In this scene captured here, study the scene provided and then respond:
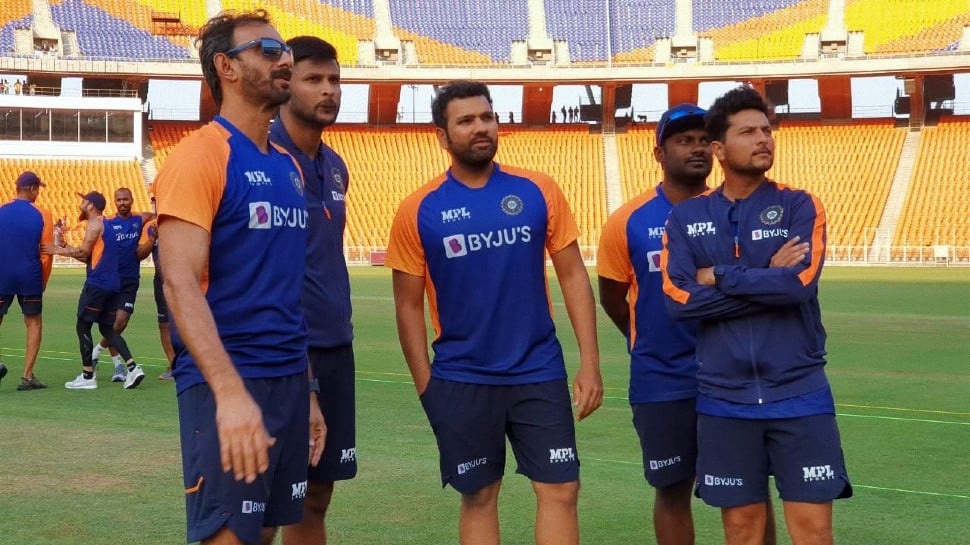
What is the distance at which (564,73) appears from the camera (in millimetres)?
58438

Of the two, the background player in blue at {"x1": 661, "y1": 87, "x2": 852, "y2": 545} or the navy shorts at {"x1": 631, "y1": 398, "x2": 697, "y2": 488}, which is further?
the navy shorts at {"x1": 631, "y1": 398, "x2": 697, "y2": 488}

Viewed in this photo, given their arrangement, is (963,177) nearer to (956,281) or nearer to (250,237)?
(956,281)

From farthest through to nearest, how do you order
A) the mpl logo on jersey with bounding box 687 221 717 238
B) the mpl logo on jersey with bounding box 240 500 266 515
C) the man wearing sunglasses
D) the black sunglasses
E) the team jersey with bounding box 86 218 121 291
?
the team jersey with bounding box 86 218 121 291 < the mpl logo on jersey with bounding box 687 221 717 238 < the black sunglasses < the mpl logo on jersey with bounding box 240 500 266 515 < the man wearing sunglasses

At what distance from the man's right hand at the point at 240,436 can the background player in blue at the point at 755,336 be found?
2084 mm

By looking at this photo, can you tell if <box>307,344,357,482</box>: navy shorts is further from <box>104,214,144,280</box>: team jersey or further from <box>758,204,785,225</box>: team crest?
<box>104,214,144,280</box>: team jersey

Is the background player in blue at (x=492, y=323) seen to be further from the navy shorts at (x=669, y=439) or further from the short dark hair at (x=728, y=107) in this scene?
the short dark hair at (x=728, y=107)

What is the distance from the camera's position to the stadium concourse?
5200 centimetres

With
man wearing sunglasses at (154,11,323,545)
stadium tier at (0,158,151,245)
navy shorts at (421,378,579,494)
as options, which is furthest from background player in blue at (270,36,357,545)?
stadium tier at (0,158,151,245)

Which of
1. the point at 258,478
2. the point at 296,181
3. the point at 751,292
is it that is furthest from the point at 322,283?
the point at 751,292

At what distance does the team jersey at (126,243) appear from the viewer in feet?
44.9

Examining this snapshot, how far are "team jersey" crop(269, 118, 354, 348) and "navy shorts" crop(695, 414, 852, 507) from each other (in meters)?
1.66

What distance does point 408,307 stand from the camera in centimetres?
570

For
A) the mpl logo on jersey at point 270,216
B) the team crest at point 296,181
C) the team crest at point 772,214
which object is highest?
the team crest at point 296,181

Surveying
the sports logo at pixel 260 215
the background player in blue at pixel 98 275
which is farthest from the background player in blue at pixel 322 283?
the background player in blue at pixel 98 275
